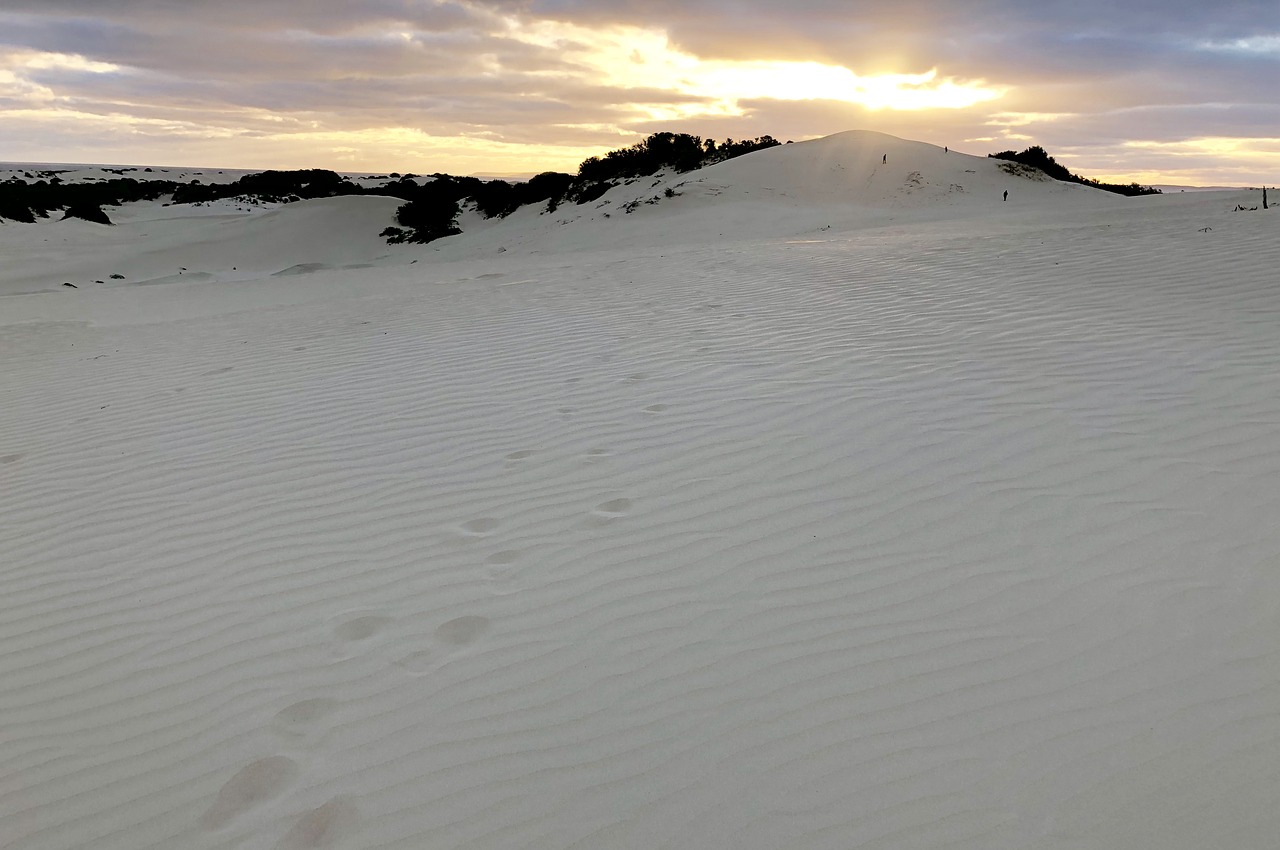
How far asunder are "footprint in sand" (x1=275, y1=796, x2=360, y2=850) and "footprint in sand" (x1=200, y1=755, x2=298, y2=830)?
0.54 ft

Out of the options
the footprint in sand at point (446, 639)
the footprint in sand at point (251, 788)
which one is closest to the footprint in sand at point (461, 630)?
the footprint in sand at point (446, 639)

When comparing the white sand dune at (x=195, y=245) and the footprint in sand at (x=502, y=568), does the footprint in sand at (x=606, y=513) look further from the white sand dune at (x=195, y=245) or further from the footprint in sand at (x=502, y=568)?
the white sand dune at (x=195, y=245)

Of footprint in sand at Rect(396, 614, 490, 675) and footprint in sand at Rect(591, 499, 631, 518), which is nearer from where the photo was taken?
footprint in sand at Rect(396, 614, 490, 675)

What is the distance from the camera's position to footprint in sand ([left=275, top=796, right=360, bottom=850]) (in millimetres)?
2314

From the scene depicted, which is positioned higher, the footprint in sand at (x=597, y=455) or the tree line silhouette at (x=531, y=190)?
the tree line silhouette at (x=531, y=190)

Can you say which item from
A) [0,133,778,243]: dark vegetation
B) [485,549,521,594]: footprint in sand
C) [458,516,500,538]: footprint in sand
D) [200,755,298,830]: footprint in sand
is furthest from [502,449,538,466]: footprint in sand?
[0,133,778,243]: dark vegetation

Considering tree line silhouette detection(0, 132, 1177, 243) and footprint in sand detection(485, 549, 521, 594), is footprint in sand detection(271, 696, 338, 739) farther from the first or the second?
tree line silhouette detection(0, 132, 1177, 243)

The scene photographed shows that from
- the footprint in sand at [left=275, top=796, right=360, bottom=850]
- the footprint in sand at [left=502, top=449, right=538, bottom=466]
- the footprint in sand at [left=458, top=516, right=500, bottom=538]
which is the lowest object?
the footprint in sand at [left=275, top=796, right=360, bottom=850]

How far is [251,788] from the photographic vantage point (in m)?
2.53

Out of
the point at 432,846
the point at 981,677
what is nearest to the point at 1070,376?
the point at 981,677

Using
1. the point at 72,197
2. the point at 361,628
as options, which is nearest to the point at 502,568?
the point at 361,628

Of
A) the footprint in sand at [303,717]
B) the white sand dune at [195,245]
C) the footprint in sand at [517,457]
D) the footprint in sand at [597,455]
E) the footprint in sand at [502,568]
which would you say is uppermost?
the white sand dune at [195,245]

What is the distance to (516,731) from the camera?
2709mm

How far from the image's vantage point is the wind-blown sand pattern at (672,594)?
2432mm
